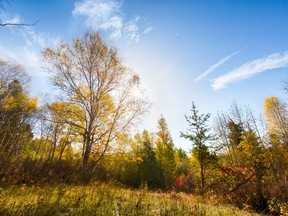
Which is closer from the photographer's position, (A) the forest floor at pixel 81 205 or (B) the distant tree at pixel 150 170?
(A) the forest floor at pixel 81 205

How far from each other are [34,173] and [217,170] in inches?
519

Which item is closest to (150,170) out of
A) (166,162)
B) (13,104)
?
(166,162)

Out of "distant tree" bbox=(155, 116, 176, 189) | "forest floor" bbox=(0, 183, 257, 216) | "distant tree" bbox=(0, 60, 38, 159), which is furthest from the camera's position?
"distant tree" bbox=(155, 116, 176, 189)

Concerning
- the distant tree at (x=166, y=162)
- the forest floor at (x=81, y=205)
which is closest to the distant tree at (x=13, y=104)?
the forest floor at (x=81, y=205)

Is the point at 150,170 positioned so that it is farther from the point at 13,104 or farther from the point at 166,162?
the point at 13,104

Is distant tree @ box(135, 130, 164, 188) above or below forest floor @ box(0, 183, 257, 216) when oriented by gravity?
above

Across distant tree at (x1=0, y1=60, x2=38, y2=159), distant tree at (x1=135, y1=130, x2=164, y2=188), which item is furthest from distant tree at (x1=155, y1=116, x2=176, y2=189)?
distant tree at (x1=0, y1=60, x2=38, y2=159)

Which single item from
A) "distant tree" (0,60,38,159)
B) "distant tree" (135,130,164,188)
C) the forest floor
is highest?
"distant tree" (0,60,38,159)

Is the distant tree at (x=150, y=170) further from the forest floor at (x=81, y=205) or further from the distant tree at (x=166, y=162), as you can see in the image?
the forest floor at (x=81, y=205)

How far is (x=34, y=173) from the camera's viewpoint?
8203mm

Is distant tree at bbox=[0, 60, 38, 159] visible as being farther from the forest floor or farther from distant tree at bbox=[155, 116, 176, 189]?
distant tree at bbox=[155, 116, 176, 189]

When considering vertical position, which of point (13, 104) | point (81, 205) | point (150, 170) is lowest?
point (81, 205)

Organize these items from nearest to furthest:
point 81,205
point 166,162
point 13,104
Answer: point 81,205
point 13,104
point 166,162

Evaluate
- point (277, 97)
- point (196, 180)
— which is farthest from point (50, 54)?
point (277, 97)
